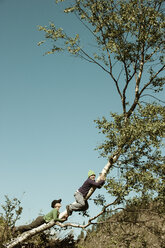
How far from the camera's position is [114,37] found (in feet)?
44.5

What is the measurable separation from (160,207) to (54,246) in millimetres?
6124

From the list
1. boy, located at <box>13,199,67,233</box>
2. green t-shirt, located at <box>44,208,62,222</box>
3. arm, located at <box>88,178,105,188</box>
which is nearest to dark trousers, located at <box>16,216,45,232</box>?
boy, located at <box>13,199,67,233</box>

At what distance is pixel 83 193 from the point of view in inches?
382

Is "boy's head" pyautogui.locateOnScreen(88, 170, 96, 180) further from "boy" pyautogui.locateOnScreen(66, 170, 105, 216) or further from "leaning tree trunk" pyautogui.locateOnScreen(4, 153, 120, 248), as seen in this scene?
"leaning tree trunk" pyautogui.locateOnScreen(4, 153, 120, 248)

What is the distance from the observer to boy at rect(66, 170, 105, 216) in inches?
375

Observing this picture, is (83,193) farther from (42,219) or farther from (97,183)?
(42,219)

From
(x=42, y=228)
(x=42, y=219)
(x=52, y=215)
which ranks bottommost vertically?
(x=42, y=228)

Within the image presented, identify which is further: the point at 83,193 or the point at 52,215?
the point at 52,215

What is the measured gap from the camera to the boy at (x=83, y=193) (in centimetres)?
953

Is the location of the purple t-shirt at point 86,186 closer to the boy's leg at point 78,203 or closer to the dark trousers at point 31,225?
the boy's leg at point 78,203

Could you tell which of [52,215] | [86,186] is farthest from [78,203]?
[52,215]

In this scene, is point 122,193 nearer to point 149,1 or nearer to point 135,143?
point 135,143

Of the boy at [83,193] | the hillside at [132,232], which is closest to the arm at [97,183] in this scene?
the boy at [83,193]

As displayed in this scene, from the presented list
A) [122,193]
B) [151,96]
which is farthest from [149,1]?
[122,193]
